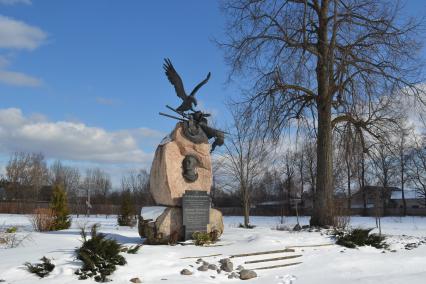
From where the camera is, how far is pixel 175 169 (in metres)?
12.8

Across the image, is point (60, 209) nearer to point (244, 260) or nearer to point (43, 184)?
point (244, 260)

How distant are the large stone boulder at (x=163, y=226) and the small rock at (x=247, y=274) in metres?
2.83

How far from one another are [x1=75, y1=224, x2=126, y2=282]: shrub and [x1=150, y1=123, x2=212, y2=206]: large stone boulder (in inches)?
138

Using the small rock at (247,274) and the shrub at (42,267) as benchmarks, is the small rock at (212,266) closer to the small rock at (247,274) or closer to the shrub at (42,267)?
the small rock at (247,274)

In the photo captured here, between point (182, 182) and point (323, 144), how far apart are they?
26.3 ft

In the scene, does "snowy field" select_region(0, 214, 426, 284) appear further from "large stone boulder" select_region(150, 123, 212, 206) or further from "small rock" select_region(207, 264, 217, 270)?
"large stone boulder" select_region(150, 123, 212, 206)

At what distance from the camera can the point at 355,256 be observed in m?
12.2

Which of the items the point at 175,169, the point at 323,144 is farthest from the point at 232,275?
the point at 323,144

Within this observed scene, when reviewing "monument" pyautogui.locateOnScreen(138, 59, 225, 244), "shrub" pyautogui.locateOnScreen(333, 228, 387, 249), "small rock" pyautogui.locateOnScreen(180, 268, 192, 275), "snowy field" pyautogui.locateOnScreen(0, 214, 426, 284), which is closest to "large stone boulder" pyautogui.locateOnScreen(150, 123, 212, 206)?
"monument" pyautogui.locateOnScreen(138, 59, 225, 244)

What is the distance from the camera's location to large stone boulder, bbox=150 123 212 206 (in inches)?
496

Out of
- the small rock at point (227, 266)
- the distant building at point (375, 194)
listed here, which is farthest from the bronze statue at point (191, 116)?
the distant building at point (375, 194)

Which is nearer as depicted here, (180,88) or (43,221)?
(180,88)

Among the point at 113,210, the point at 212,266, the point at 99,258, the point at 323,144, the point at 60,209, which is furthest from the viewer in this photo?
the point at 113,210

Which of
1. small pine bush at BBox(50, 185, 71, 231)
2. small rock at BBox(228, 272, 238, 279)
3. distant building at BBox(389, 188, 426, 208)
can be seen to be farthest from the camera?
distant building at BBox(389, 188, 426, 208)
